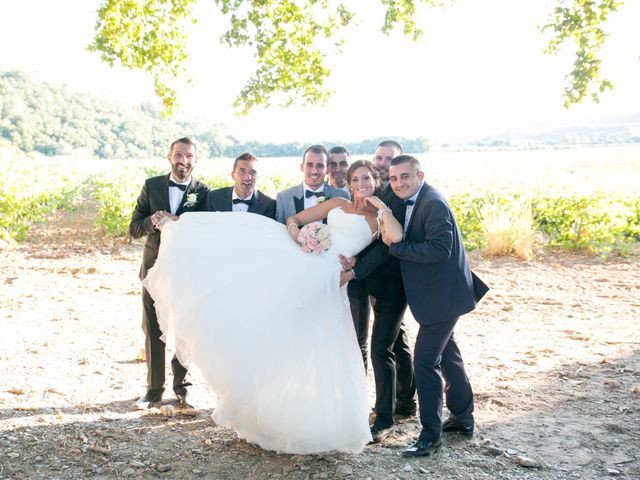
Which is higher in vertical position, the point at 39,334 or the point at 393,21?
the point at 393,21

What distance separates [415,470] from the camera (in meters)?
4.30

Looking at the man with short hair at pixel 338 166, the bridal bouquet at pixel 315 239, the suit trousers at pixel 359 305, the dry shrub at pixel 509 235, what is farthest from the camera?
the dry shrub at pixel 509 235

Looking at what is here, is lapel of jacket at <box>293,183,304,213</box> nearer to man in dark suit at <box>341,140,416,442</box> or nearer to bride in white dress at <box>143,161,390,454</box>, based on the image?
bride in white dress at <box>143,161,390,454</box>

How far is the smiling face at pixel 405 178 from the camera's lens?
15.0 ft

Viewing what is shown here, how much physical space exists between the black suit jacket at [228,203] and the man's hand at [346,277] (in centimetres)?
118

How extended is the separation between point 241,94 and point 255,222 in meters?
7.53

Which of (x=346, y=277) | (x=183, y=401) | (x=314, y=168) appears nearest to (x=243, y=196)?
(x=314, y=168)

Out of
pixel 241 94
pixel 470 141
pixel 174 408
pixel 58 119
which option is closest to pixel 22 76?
pixel 58 119

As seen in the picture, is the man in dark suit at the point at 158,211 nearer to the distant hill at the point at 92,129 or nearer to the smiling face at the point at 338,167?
the smiling face at the point at 338,167

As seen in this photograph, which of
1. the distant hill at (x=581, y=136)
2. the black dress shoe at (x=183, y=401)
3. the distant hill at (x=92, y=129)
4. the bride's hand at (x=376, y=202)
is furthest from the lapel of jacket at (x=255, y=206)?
the distant hill at (x=581, y=136)

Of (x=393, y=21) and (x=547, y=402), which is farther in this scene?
(x=393, y=21)

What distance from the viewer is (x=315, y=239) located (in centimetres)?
474

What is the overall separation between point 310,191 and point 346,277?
3.59 feet

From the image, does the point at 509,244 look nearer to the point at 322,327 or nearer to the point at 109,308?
the point at 109,308
